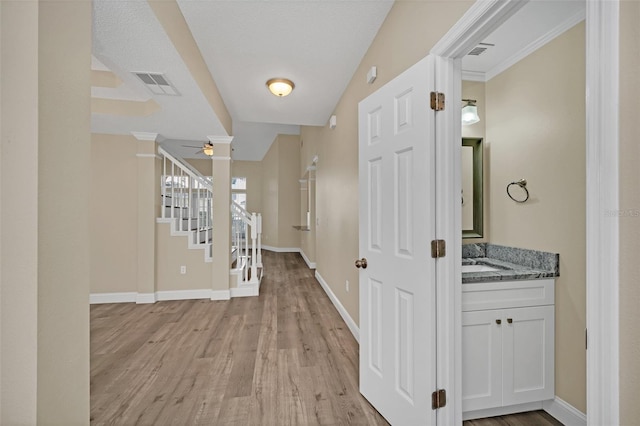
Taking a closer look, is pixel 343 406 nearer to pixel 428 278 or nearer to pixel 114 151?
pixel 428 278

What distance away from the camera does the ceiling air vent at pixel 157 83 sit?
92.5 inches

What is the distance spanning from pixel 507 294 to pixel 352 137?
195 cm

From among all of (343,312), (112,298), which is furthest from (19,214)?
(112,298)

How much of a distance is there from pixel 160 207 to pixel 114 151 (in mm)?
966

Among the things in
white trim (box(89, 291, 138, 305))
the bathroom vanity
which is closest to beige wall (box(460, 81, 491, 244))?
the bathroom vanity

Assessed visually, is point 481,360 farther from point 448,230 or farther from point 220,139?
point 220,139

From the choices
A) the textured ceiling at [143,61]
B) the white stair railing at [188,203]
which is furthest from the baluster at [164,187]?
the textured ceiling at [143,61]

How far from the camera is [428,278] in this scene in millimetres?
1462

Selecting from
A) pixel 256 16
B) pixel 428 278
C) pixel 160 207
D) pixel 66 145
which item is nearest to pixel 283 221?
pixel 160 207

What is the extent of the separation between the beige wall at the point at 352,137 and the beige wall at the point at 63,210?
148cm

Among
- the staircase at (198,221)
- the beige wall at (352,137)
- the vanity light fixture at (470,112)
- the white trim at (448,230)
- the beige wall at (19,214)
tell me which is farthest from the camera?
the staircase at (198,221)

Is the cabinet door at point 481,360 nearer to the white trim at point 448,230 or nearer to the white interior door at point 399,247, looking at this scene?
the white trim at point 448,230

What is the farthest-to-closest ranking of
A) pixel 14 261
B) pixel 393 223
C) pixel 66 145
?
pixel 393 223 < pixel 66 145 < pixel 14 261

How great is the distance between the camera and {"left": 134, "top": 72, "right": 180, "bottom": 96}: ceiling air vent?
235 cm
